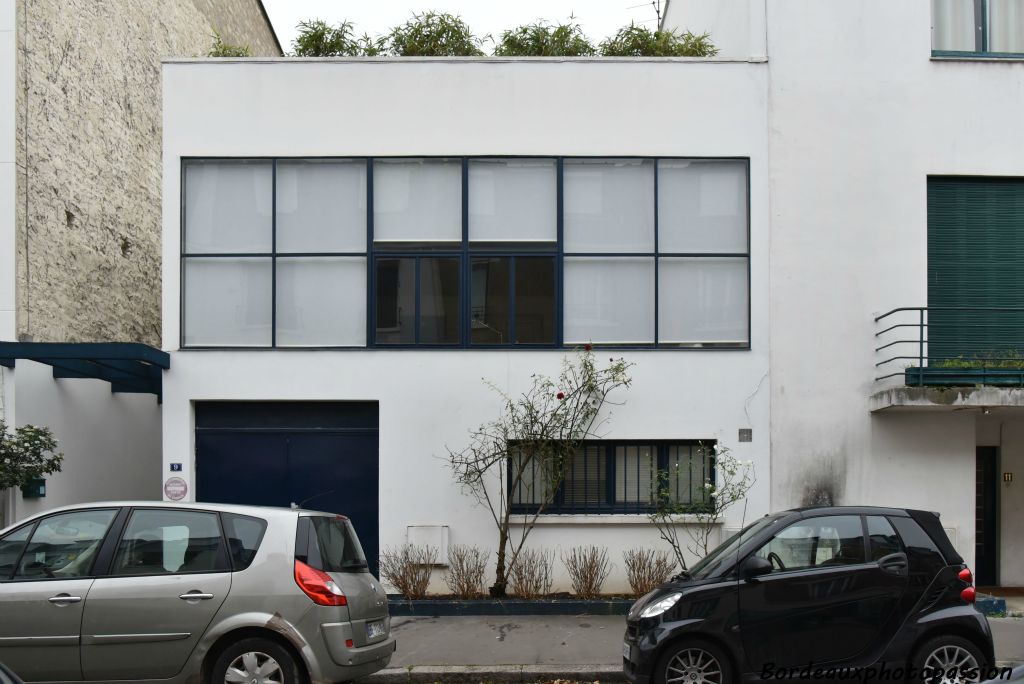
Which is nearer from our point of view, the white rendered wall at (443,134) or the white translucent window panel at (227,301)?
the white rendered wall at (443,134)

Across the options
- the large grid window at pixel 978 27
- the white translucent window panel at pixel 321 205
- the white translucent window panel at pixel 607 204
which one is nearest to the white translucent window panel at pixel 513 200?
the white translucent window panel at pixel 607 204

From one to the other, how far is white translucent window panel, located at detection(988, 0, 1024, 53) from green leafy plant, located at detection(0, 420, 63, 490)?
13.4 meters

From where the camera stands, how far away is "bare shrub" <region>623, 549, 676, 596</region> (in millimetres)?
11914

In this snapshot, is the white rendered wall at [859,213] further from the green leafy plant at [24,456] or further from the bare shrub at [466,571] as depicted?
the green leafy plant at [24,456]

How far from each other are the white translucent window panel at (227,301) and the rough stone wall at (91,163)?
2.35 meters

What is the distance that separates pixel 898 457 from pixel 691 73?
5666 mm

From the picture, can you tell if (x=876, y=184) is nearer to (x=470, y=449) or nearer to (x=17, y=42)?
(x=470, y=449)

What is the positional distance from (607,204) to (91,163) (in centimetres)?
837

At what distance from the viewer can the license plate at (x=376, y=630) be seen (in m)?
7.64

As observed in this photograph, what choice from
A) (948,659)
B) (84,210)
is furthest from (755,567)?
(84,210)

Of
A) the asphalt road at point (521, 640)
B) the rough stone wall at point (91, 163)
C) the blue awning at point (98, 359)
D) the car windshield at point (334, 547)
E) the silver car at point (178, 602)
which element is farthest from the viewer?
the rough stone wall at point (91, 163)

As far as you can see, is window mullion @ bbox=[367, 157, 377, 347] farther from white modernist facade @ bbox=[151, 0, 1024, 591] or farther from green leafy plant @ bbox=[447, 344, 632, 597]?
green leafy plant @ bbox=[447, 344, 632, 597]

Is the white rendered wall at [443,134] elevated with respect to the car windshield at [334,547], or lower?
elevated

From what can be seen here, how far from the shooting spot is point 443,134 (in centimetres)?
1256
